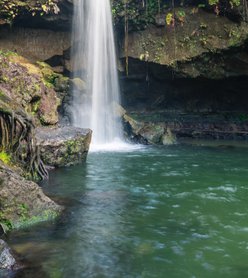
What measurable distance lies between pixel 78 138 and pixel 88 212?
249 inches

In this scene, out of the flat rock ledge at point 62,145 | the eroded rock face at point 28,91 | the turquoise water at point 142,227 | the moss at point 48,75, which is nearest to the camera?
the turquoise water at point 142,227

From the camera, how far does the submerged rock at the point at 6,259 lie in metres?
6.10

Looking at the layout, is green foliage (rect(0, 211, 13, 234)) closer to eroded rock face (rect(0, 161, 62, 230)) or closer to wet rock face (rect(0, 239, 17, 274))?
eroded rock face (rect(0, 161, 62, 230))

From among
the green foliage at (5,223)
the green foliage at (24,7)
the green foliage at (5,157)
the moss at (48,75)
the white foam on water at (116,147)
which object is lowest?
the green foliage at (5,223)

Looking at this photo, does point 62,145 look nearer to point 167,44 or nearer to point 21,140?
point 21,140

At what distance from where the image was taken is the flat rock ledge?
14.4 metres

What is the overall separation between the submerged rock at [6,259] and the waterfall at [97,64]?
56.0 ft

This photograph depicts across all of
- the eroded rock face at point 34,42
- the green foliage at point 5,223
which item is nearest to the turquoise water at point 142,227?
the green foliage at point 5,223

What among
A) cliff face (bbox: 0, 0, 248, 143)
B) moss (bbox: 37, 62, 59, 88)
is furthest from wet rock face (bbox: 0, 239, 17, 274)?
cliff face (bbox: 0, 0, 248, 143)

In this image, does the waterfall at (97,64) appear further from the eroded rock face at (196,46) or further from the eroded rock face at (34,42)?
the eroded rock face at (196,46)

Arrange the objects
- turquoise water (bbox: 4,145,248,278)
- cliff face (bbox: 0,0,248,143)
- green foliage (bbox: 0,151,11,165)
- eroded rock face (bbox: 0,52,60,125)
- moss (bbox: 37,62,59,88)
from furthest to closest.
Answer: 1. cliff face (bbox: 0,0,248,143)
2. moss (bbox: 37,62,59,88)
3. eroded rock face (bbox: 0,52,60,125)
4. green foliage (bbox: 0,151,11,165)
5. turquoise water (bbox: 4,145,248,278)

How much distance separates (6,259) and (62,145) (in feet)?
28.4

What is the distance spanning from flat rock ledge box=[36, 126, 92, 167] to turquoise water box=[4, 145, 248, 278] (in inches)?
25.3

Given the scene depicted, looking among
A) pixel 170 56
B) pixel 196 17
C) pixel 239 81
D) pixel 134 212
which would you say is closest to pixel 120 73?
pixel 170 56
